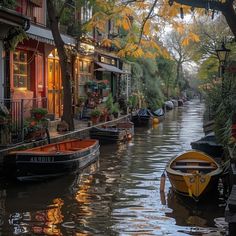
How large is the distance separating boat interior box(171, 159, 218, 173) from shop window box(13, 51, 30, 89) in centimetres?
980

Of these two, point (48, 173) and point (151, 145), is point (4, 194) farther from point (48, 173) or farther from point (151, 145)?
point (151, 145)

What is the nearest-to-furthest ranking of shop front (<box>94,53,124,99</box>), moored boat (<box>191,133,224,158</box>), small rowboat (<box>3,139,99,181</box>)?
small rowboat (<box>3,139,99,181</box>), moored boat (<box>191,133,224,158</box>), shop front (<box>94,53,124,99</box>)

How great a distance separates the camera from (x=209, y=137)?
16.5 meters

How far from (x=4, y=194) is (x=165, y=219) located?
4.23m

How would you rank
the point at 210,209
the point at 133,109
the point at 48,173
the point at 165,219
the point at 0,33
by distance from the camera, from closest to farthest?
the point at 165,219 → the point at 210,209 → the point at 48,173 → the point at 0,33 → the point at 133,109

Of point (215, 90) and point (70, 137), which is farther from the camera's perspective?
point (70, 137)

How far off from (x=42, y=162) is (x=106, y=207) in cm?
329

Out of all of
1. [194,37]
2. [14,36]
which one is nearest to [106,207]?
[194,37]

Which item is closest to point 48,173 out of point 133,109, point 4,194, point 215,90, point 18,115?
point 4,194

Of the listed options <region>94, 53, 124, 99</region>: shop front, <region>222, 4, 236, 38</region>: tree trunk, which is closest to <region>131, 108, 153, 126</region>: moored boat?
<region>94, 53, 124, 99</region>: shop front

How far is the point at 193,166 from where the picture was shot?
12922 mm

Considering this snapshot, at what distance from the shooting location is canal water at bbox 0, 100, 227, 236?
31.6 ft

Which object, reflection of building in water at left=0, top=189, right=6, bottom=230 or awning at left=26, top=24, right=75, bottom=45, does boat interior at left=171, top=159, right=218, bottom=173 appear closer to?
reflection of building in water at left=0, top=189, right=6, bottom=230

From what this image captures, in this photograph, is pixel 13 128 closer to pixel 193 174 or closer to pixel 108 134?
pixel 193 174
